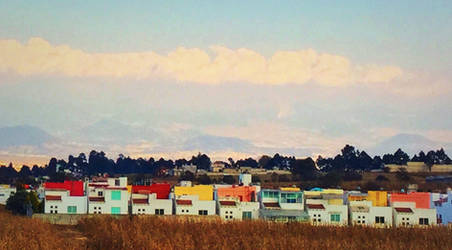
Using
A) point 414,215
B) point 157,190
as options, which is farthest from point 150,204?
point 414,215

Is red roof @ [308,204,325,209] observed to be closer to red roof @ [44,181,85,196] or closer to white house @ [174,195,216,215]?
white house @ [174,195,216,215]

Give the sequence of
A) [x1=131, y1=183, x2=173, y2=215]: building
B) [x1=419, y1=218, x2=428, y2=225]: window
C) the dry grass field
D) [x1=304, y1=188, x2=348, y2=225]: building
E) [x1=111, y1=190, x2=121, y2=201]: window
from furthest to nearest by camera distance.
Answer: [x1=111, y1=190, x2=121, y2=201]: window, [x1=131, y1=183, x2=173, y2=215]: building, [x1=304, y1=188, x2=348, y2=225]: building, [x1=419, y1=218, x2=428, y2=225]: window, the dry grass field

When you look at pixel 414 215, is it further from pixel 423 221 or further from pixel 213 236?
pixel 213 236

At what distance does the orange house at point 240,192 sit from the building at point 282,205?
1.69 meters

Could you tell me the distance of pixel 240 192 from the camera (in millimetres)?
42531

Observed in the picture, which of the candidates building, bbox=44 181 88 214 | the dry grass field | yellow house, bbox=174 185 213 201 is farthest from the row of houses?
the dry grass field

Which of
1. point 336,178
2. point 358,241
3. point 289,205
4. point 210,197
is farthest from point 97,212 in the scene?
point 336,178

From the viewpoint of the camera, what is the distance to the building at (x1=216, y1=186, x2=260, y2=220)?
38938 mm

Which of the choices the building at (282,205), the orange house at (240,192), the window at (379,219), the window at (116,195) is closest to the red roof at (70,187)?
the window at (116,195)

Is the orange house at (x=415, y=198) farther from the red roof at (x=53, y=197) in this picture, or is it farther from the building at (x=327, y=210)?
the red roof at (x=53, y=197)

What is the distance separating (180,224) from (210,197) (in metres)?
14.0

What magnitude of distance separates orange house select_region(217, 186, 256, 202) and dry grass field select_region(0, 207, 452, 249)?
10.8 m

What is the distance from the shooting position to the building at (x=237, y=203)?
A: 38938 millimetres

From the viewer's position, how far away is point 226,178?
78625 mm
